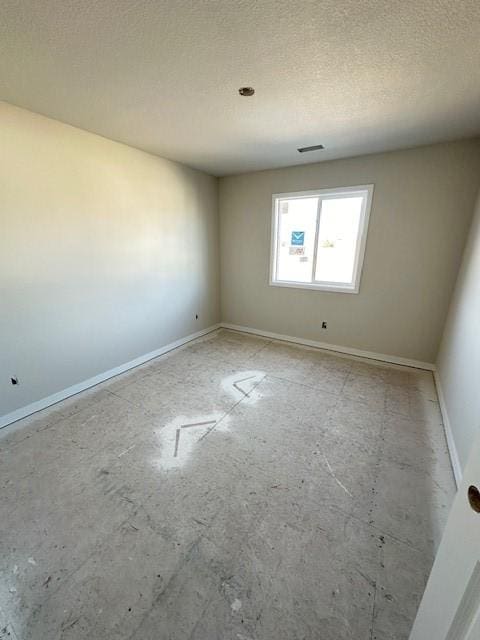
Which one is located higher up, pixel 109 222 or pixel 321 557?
pixel 109 222

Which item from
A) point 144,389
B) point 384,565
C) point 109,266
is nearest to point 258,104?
point 109,266

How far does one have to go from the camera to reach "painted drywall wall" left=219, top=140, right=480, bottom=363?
9.21 ft

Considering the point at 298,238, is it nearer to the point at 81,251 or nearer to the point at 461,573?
the point at 81,251

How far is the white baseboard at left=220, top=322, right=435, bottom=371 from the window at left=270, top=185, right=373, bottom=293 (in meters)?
0.84

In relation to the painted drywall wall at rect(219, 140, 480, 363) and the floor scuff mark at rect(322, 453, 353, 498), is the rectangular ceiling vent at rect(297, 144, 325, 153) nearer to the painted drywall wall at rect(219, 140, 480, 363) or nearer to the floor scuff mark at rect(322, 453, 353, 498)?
the painted drywall wall at rect(219, 140, 480, 363)

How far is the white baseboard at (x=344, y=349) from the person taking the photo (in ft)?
10.8

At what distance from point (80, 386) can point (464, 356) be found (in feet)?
11.9

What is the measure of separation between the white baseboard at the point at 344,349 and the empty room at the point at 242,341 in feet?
0.13

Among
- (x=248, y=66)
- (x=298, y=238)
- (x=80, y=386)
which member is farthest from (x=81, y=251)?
(x=298, y=238)

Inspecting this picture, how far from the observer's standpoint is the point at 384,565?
1289 mm

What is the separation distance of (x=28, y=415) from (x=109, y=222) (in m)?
2.05

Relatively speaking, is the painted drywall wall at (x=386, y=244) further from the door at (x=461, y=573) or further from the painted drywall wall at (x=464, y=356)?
the door at (x=461, y=573)

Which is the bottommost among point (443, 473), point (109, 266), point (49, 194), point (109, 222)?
point (443, 473)

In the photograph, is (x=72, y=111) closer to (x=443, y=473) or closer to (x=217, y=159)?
(x=217, y=159)
